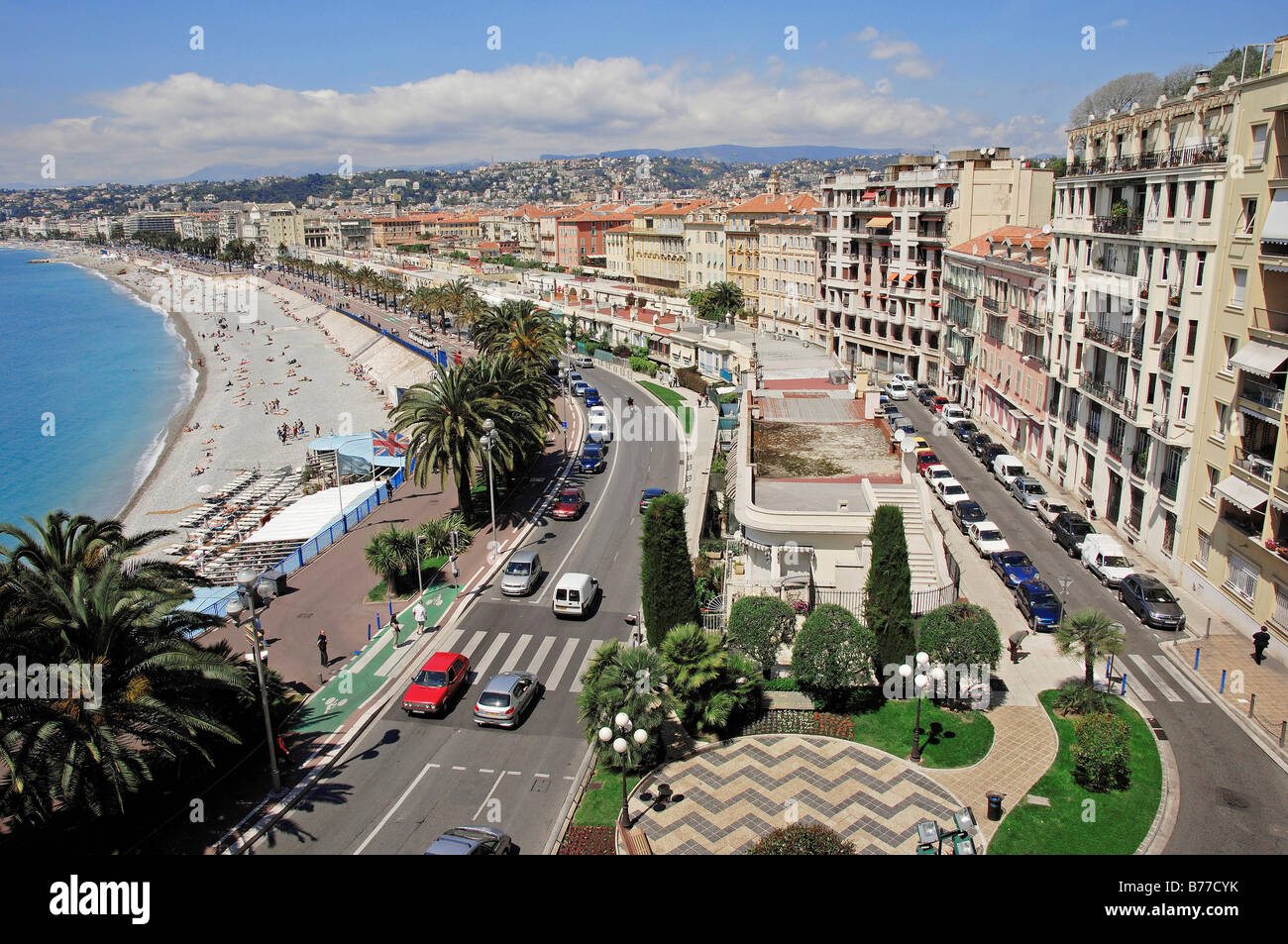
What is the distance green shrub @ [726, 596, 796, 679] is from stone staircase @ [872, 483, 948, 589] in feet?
18.9

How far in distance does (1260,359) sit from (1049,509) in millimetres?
12731

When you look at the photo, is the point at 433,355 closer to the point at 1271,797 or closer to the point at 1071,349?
the point at 1071,349

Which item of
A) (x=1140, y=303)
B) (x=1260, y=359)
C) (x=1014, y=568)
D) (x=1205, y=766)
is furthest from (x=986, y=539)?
(x=1205, y=766)

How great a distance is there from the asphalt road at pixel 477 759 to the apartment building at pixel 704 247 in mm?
65955

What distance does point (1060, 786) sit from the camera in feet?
61.8

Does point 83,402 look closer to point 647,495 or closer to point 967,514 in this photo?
point 647,495

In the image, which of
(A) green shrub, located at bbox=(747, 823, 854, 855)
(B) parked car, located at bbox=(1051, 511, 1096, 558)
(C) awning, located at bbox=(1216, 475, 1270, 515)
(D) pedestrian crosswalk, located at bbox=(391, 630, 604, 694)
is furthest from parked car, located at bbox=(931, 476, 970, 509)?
(A) green shrub, located at bbox=(747, 823, 854, 855)

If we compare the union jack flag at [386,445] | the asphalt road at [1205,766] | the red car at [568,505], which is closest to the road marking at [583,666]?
the red car at [568,505]

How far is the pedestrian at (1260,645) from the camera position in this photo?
24859mm

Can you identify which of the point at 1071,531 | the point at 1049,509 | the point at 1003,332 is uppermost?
the point at 1003,332

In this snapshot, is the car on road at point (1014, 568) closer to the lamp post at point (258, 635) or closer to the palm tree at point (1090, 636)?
the palm tree at point (1090, 636)

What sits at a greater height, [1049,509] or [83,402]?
[1049,509]

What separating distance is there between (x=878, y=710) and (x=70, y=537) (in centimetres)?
2030

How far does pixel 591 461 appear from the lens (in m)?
48.5
